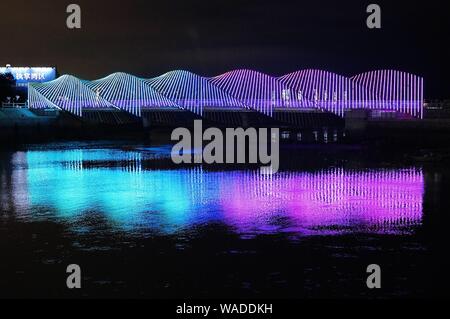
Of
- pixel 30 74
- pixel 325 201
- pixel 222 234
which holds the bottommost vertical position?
pixel 222 234

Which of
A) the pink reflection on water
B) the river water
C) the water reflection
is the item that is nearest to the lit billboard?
the water reflection

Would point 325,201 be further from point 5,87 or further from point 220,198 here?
point 5,87

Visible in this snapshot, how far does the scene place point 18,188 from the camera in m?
18.5

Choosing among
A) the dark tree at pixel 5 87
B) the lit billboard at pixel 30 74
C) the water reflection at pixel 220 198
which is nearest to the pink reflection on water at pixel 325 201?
the water reflection at pixel 220 198

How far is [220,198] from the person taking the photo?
16516mm

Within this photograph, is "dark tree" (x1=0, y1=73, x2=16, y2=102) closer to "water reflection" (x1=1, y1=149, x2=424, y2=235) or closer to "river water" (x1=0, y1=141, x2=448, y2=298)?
"water reflection" (x1=1, y1=149, x2=424, y2=235)

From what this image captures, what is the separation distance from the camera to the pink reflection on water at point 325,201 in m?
12.7

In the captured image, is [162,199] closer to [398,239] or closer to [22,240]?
[22,240]

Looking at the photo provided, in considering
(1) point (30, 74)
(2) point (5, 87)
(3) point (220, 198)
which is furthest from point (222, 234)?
(1) point (30, 74)

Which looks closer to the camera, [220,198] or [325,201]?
[325,201]

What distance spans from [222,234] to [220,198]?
4.69 meters

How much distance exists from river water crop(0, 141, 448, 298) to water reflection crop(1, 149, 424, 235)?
42mm
